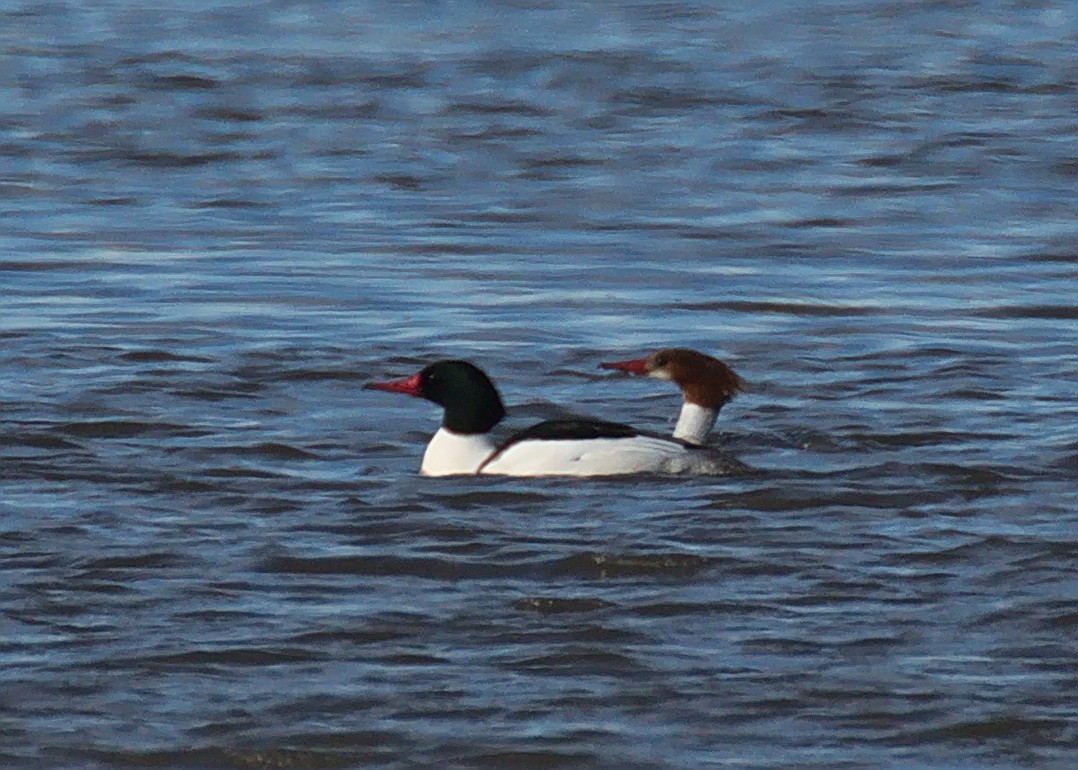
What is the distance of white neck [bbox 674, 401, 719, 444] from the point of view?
1072 centimetres

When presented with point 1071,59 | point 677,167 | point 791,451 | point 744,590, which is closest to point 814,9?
point 1071,59

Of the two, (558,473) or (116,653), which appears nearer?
(116,653)

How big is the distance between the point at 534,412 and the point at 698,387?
1122 mm

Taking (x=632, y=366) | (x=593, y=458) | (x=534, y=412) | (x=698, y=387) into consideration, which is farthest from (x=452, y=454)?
(x=534, y=412)

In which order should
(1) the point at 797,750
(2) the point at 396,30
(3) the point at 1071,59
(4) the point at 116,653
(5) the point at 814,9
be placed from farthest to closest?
(5) the point at 814,9 → (2) the point at 396,30 → (3) the point at 1071,59 → (4) the point at 116,653 → (1) the point at 797,750

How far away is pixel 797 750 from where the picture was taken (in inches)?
267

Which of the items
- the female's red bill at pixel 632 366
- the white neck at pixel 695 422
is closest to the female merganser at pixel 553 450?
the white neck at pixel 695 422

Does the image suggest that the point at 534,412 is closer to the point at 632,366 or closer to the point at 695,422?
the point at 632,366

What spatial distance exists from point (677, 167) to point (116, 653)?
1185 centimetres

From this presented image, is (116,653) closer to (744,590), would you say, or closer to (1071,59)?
(744,590)

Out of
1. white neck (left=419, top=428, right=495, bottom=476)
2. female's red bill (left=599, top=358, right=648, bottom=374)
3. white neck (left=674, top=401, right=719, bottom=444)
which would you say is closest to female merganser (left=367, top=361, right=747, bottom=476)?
white neck (left=419, top=428, right=495, bottom=476)

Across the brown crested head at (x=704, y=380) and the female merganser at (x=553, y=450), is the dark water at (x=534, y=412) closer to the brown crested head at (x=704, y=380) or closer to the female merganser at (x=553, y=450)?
the female merganser at (x=553, y=450)

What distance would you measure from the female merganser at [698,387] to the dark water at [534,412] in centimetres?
24

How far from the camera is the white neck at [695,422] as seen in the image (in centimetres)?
1072
